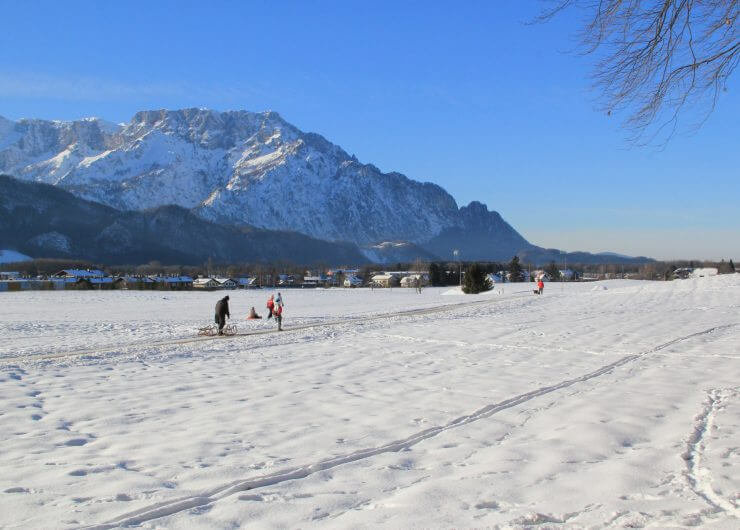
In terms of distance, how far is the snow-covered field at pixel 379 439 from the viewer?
5.48 metres

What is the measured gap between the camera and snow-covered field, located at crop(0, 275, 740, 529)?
18.0 feet

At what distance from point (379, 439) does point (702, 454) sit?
3.40 metres

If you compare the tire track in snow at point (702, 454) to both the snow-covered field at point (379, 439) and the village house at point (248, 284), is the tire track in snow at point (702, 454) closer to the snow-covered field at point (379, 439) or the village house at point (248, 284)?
the snow-covered field at point (379, 439)

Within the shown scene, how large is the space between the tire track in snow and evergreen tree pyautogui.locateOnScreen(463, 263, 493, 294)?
2326 inches

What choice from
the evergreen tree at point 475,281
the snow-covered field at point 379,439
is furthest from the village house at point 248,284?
the snow-covered field at point 379,439

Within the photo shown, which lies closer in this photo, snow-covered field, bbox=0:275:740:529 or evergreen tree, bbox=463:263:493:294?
snow-covered field, bbox=0:275:740:529

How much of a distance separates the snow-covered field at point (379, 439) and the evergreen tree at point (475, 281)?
51.6 metres

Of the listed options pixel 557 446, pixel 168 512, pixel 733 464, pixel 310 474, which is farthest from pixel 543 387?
pixel 168 512

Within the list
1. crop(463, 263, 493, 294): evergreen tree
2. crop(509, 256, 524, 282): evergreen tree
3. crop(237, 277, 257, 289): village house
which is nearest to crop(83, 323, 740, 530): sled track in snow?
crop(463, 263, 493, 294): evergreen tree

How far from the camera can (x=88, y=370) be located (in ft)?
50.9

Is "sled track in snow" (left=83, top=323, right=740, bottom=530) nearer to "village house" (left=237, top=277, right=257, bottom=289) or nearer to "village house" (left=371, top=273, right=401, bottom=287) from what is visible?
"village house" (left=237, top=277, right=257, bottom=289)

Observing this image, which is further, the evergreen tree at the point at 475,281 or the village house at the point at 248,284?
the village house at the point at 248,284

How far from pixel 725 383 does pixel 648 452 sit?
554 centimetres

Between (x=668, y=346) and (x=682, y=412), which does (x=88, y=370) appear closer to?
(x=682, y=412)
